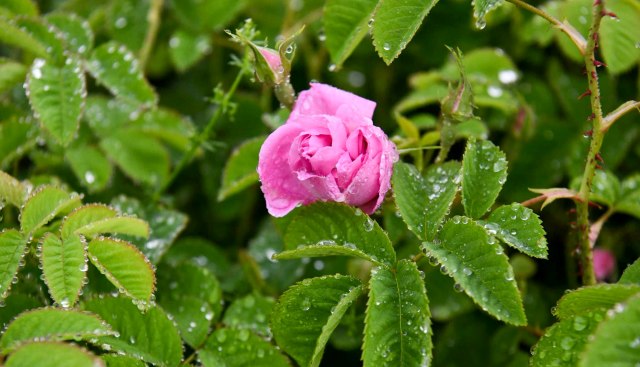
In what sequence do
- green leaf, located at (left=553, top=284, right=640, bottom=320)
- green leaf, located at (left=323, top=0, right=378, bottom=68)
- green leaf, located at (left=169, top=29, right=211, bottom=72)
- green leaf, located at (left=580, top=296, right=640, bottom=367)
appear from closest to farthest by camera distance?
green leaf, located at (left=580, top=296, right=640, bottom=367)
green leaf, located at (left=553, top=284, right=640, bottom=320)
green leaf, located at (left=323, top=0, right=378, bottom=68)
green leaf, located at (left=169, top=29, right=211, bottom=72)

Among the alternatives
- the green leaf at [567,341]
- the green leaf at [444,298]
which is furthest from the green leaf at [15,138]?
the green leaf at [567,341]

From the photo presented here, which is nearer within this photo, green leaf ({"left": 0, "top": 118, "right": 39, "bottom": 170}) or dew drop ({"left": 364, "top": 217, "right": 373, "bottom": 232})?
dew drop ({"left": 364, "top": 217, "right": 373, "bottom": 232})

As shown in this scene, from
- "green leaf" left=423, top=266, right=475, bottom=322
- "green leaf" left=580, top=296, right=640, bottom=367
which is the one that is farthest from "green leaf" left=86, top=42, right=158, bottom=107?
"green leaf" left=580, top=296, right=640, bottom=367

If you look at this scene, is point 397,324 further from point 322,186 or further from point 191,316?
point 191,316

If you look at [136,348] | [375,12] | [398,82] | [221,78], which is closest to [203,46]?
[221,78]

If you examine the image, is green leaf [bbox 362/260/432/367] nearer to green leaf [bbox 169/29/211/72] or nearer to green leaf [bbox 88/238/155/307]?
green leaf [bbox 88/238/155/307]

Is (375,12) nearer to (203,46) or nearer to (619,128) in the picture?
(203,46)

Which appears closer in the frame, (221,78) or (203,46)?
(203,46)
